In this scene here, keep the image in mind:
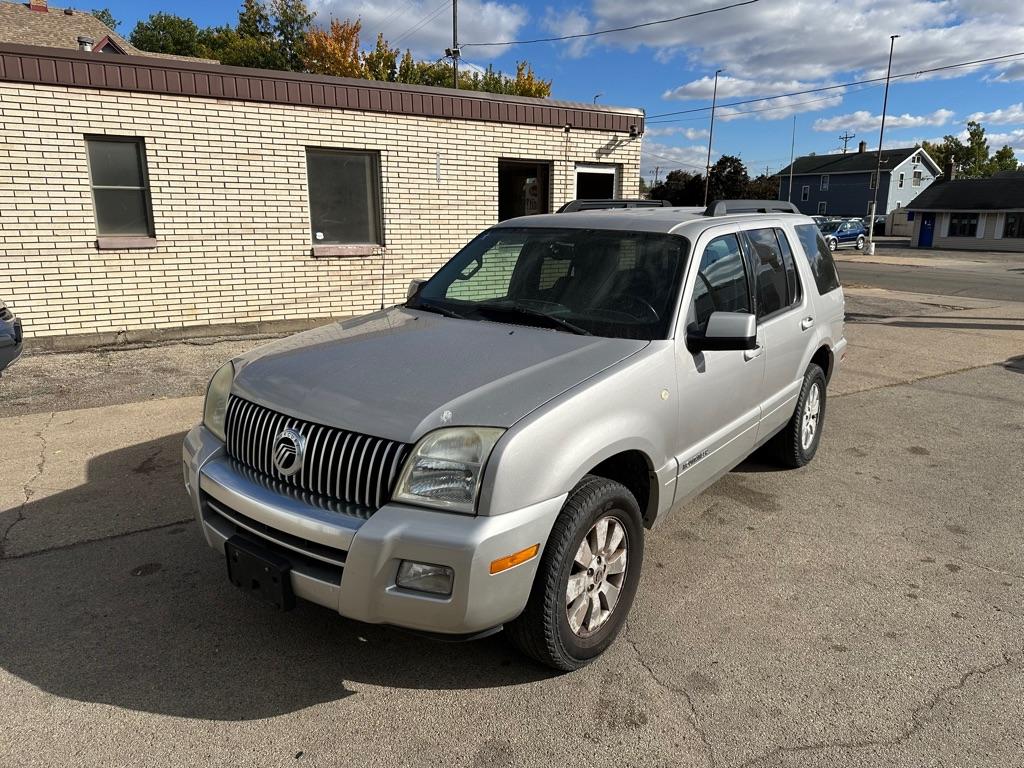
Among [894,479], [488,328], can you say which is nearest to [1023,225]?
[894,479]

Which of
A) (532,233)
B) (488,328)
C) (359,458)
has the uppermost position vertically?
(532,233)

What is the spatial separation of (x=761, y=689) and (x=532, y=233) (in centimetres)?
263

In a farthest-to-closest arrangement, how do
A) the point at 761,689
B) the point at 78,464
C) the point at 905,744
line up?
the point at 78,464
the point at 761,689
the point at 905,744

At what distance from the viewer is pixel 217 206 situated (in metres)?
9.18

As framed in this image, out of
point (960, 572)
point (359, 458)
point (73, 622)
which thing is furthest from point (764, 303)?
point (73, 622)

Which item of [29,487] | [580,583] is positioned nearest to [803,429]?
[580,583]

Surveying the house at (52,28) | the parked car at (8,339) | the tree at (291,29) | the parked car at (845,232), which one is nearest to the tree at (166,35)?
the tree at (291,29)

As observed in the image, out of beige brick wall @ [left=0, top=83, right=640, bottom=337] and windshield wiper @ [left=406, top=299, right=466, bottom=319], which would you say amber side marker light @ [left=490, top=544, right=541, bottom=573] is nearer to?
windshield wiper @ [left=406, top=299, right=466, bottom=319]

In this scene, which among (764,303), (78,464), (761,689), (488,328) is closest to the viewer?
(761,689)

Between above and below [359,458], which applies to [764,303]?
above

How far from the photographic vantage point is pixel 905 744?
8.21 feet

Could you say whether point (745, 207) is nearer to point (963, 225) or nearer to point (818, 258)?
point (818, 258)

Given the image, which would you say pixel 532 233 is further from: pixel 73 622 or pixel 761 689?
pixel 73 622

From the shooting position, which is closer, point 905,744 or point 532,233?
point 905,744
